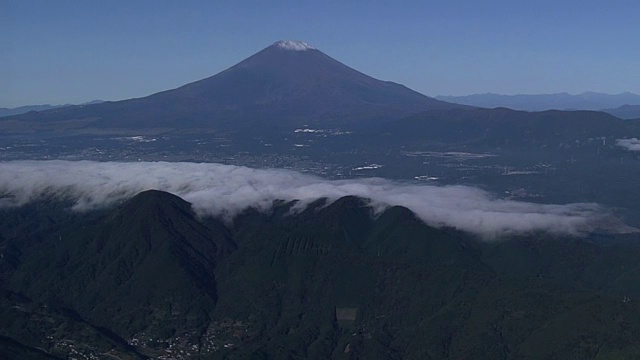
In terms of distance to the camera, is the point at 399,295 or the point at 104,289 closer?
the point at 399,295

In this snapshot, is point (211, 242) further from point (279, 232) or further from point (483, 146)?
point (483, 146)

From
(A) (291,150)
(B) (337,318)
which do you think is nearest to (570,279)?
(B) (337,318)

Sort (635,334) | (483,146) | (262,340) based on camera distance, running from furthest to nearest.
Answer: (483,146) < (262,340) < (635,334)

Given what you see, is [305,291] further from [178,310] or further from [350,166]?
[350,166]

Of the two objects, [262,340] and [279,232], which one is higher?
[279,232]

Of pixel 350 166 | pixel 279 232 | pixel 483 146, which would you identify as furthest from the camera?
pixel 483 146

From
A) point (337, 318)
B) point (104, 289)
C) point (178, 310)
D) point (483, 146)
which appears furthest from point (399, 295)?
point (483, 146)
